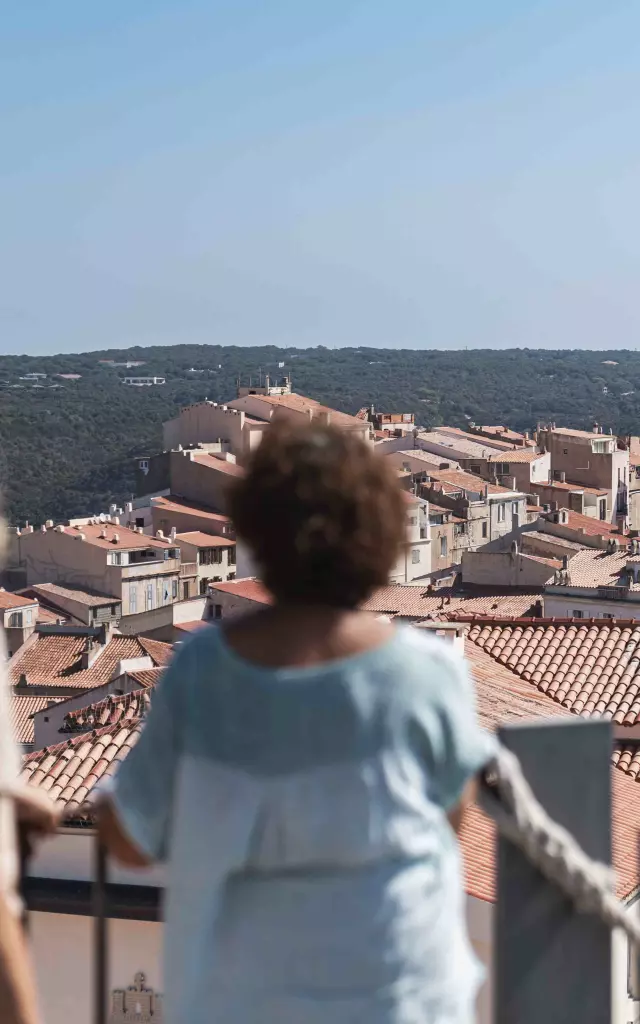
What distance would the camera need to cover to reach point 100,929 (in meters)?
2.08

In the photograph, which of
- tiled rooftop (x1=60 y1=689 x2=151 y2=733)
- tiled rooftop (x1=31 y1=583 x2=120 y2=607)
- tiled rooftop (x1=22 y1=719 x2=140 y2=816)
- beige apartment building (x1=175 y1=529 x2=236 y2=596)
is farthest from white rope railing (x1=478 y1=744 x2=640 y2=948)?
beige apartment building (x1=175 y1=529 x2=236 y2=596)

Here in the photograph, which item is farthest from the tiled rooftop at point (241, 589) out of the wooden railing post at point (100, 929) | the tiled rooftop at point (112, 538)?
the wooden railing post at point (100, 929)

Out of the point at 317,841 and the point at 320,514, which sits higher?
→ the point at 320,514

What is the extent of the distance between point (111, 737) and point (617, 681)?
609 cm

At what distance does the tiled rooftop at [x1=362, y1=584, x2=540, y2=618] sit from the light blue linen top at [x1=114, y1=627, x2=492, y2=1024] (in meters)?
30.6

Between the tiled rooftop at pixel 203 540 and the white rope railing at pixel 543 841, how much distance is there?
145ft

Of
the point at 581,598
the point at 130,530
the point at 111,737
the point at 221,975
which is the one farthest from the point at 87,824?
the point at 130,530

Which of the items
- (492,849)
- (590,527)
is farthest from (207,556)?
(492,849)

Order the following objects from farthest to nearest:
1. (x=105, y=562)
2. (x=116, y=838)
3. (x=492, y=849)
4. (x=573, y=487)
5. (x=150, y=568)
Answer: (x=573, y=487) → (x=150, y=568) → (x=105, y=562) → (x=492, y=849) → (x=116, y=838)

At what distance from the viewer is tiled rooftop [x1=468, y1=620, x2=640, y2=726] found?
48.2ft

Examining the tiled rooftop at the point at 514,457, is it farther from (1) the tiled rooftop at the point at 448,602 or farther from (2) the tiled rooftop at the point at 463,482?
(1) the tiled rooftop at the point at 448,602

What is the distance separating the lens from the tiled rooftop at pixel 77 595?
41000mm

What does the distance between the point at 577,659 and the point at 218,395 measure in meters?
105

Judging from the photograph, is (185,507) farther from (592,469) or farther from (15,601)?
(592,469)
